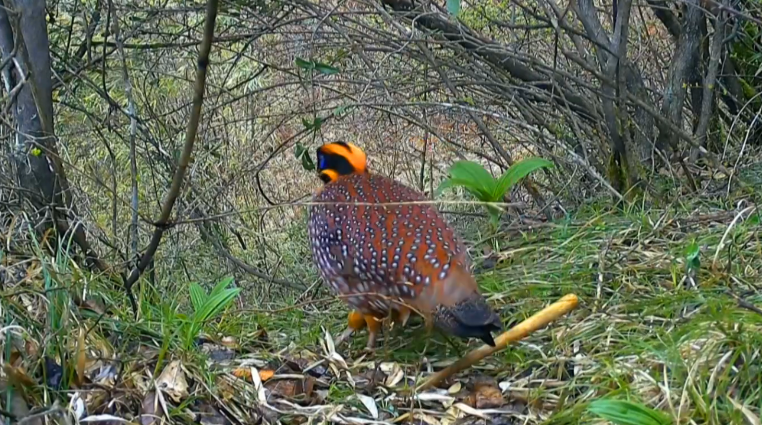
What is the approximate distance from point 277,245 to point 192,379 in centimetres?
292

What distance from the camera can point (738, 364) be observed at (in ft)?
8.72

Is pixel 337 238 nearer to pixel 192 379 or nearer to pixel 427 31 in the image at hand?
pixel 192 379

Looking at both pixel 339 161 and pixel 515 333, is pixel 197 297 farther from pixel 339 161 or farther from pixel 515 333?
pixel 515 333

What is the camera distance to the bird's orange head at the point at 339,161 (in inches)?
155

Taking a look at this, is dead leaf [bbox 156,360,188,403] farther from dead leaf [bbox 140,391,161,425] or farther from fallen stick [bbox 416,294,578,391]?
fallen stick [bbox 416,294,578,391]

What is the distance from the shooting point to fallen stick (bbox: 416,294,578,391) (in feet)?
9.96

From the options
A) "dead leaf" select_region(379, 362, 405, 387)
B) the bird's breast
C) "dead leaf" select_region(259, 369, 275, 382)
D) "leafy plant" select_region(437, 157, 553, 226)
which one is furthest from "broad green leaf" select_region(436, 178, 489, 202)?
"dead leaf" select_region(259, 369, 275, 382)

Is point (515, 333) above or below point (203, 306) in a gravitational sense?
below

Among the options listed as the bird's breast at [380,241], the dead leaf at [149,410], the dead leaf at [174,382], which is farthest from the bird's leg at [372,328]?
the dead leaf at [149,410]

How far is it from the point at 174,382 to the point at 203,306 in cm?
39

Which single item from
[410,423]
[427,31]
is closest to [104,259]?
[410,423]

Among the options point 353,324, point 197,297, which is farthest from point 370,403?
point 197,297

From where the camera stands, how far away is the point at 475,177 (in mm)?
4191

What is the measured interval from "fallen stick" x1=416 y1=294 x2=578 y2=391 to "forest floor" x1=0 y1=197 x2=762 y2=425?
0.05m
